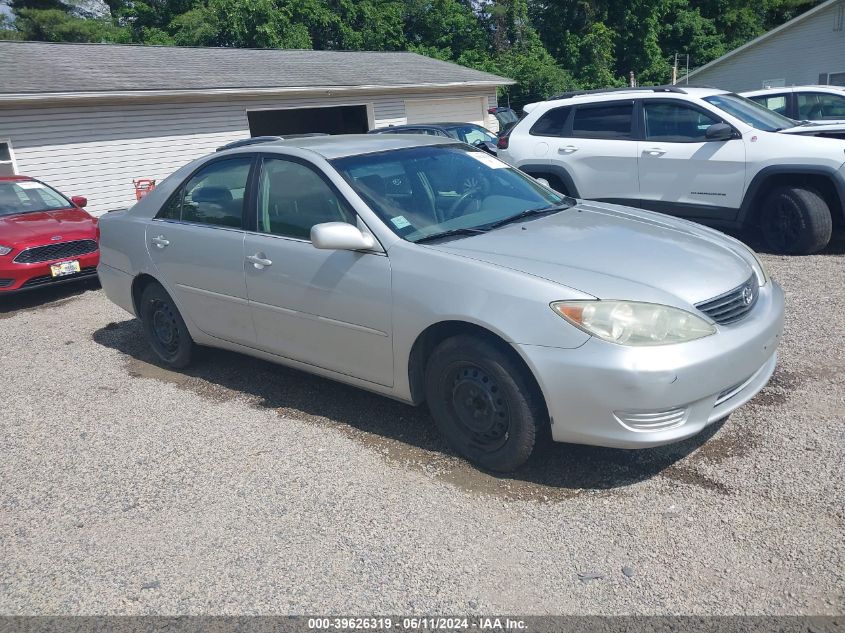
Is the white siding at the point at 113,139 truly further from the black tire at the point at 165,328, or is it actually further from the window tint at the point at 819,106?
the window tint at the point at 819,106

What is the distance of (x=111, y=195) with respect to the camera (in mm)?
15352

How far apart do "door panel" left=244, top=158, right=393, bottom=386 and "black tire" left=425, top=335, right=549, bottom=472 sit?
0.37 metres

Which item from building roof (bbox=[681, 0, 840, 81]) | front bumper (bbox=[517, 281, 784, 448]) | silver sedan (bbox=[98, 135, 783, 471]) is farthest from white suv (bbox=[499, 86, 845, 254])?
building roof (bbox=[681, 0, 840, 81])

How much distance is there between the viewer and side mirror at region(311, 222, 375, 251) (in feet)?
13.1

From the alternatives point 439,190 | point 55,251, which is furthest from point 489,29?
point 439,190

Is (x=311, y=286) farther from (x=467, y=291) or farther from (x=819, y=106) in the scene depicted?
(x=819, y=106)

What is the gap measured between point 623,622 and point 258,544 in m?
1.59

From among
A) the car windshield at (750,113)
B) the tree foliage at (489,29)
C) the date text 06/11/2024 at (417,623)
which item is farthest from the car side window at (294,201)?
the tree foliage at (489,29)

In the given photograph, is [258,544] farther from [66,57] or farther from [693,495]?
[66,57]

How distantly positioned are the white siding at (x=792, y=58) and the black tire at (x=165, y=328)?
2574 cm

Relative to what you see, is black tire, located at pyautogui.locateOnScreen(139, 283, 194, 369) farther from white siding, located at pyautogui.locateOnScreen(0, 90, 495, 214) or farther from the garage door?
the garage door

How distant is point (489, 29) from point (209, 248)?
37605mm

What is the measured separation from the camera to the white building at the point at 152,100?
46.2 feet

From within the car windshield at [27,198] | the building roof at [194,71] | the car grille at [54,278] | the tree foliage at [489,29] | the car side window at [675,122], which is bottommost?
the car grille at [54,278]
